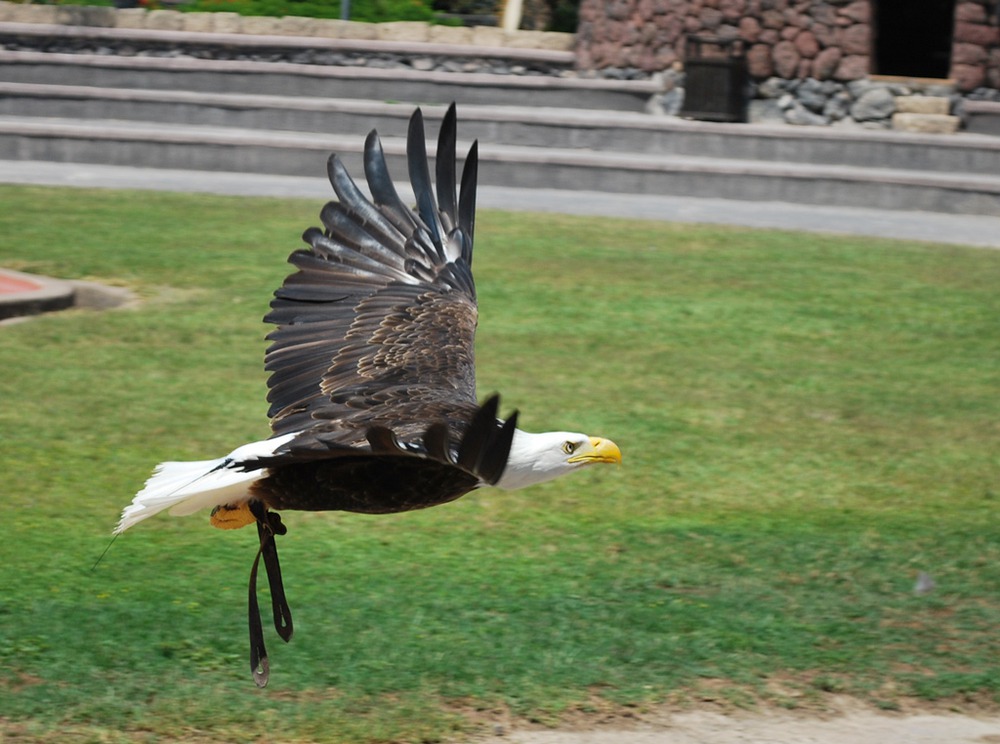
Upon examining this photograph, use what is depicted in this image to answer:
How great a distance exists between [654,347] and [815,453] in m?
1.99

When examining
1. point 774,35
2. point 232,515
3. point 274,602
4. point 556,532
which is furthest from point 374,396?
point 774,35

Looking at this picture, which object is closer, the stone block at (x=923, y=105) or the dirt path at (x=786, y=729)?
the dirt path at (x=786, y=729)

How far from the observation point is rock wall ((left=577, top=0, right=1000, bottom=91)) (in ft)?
51.3

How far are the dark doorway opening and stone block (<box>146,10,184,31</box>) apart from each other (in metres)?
8.75

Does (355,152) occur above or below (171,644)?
above

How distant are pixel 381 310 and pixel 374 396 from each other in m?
0.75

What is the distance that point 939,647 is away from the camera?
4988mm

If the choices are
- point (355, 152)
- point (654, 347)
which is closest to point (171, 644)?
point (654, 347)

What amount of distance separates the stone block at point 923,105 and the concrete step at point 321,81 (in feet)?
8.61

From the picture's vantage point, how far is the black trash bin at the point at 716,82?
15.8 metres

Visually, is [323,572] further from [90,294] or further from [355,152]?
[355,152]

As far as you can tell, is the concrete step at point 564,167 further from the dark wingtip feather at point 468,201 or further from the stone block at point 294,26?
the dark wingtip feather at point 468,201

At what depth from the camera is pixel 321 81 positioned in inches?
665

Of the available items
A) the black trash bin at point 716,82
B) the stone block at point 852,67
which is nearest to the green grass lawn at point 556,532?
the black trash bin at point 716,82
